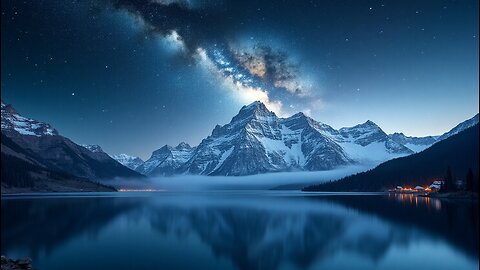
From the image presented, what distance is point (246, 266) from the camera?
31609 millimetres

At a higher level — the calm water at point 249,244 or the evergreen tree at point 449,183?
the evergreen tree at point 449,183

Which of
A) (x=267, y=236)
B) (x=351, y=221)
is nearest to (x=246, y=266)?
(x=267, y=236)

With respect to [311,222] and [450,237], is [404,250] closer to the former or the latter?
[450,237]

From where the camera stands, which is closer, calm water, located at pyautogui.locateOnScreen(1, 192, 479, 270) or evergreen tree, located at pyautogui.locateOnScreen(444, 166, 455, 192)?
calm water, located at pyautogui.locateOnScreen(1, 192, 479, 270)

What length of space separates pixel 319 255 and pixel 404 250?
31.3 ft

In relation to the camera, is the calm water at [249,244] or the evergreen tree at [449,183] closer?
the calm water at [249,244]

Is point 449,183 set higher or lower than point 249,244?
higher

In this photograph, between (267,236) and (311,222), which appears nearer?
(267,236)

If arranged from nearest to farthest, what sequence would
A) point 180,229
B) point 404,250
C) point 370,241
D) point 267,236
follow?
point 404,250 → point 370,241 → point 267,236 → point 180,229

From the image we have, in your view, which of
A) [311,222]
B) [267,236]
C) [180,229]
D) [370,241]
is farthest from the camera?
[311,222]

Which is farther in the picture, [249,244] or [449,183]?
[449,183]

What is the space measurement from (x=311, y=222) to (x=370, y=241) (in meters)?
19.0

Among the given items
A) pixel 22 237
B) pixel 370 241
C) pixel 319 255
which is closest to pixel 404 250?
pixel 370 241

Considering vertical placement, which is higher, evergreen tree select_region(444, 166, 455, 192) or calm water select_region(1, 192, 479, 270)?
evergreen tree select_region(444, 166, 455, 192)
